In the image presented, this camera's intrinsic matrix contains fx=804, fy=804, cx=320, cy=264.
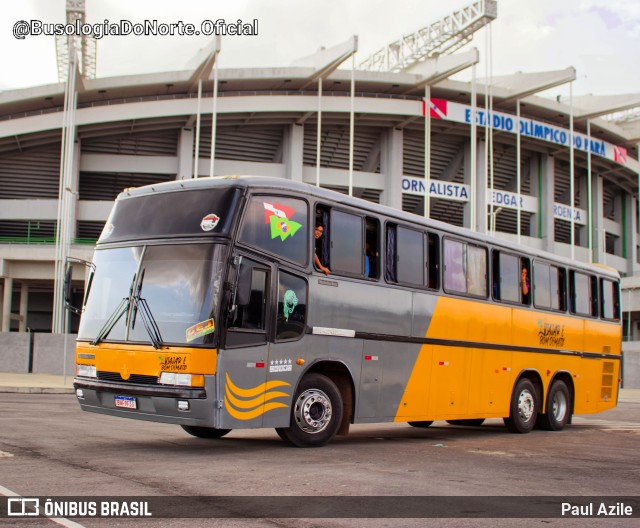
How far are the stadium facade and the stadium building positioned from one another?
87 mm

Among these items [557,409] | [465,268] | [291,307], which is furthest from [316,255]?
[557,409]

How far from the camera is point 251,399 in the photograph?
9422 millimetres

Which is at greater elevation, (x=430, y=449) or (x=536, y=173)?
(x=536, y=173)

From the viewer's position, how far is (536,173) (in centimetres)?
5641

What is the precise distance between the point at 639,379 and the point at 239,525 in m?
36.1

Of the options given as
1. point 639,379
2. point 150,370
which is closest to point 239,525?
point 150,370

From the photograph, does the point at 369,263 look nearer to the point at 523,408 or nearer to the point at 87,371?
the point at 87,371

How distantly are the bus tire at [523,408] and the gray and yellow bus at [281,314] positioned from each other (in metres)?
0.79

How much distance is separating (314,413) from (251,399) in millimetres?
1281

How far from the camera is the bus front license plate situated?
9258 mm

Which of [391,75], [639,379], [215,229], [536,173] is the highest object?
[391,75]

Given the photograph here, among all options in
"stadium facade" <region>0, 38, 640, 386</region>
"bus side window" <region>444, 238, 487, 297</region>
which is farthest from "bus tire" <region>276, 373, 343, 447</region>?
"stadium facade" <region>0, 38, 640, 386</region>

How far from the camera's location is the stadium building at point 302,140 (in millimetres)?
42969

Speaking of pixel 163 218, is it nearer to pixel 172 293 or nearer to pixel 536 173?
pixel 172 293
